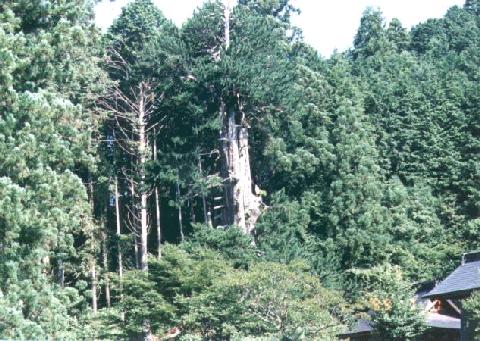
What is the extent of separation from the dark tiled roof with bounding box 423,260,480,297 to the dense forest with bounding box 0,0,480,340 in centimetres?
126

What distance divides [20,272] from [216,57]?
15929 millimetres

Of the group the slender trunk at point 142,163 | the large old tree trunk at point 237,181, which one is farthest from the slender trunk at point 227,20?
the slender trunk at point 142,163

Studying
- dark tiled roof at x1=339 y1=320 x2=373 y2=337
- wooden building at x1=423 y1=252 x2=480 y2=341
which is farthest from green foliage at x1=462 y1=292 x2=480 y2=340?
dark tiled roof at x1=339 y1=320 x2=373 y2=337

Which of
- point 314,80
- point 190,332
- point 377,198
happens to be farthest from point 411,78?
point 190,332

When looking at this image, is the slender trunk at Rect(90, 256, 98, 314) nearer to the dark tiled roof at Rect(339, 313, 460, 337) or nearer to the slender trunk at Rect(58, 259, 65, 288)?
the slender trunk at Rect(58, 259, 65, 288)

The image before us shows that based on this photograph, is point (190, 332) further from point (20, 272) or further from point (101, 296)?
point (101, 296)

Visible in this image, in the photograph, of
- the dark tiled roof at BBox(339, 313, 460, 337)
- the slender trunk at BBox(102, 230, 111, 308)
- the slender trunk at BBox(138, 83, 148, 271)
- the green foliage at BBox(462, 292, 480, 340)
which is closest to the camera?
the green foliage at BBox(462, 292, 480, 340)

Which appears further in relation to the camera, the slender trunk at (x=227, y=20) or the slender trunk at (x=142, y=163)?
the slender trunk at (x=227, y=20)

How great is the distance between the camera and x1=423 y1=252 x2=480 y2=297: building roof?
22.1 m

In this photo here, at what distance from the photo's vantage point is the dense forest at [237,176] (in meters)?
21.7

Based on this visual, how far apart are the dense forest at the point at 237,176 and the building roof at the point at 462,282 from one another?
125cm

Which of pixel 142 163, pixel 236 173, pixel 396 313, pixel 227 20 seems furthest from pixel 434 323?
pixel 227 20

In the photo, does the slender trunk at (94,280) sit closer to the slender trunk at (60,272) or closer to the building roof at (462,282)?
the slender trunk at (60,272)

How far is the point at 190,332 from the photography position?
24.5 m
